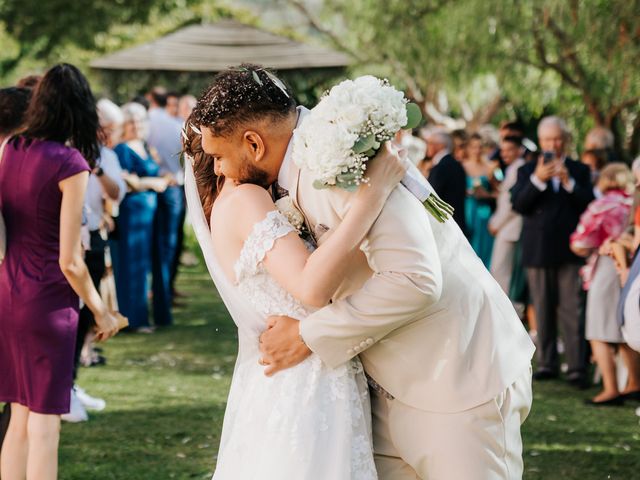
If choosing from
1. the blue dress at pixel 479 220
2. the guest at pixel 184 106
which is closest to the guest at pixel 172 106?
the guest at pixel 184 106

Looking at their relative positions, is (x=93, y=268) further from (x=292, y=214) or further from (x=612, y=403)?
(x=292, y=214)

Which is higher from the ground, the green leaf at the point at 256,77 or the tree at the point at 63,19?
the green leaf at the point at 256,77

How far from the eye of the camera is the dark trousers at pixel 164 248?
37.9 feet

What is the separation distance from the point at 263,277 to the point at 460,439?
0.75m

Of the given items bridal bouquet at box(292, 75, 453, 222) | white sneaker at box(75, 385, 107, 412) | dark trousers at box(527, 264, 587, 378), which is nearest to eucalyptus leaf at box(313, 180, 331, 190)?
bridal bouquet at box(292, 75, 453, 222)

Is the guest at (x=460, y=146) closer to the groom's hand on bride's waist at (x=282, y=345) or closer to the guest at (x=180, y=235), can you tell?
the guest at (x=180, y=235)

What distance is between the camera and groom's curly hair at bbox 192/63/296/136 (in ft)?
10.6

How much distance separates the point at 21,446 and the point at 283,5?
2397cm

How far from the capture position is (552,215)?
29.7 ft

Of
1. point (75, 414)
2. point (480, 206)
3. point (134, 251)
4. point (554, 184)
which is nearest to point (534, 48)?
point (480, 206)

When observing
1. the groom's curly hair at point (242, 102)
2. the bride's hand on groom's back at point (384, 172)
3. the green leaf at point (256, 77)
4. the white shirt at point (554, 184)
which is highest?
the green leaf at point (256, 77)

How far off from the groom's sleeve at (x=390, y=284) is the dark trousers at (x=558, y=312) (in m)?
6.18

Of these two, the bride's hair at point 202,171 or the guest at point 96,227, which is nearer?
the bride's hair at point 202,171

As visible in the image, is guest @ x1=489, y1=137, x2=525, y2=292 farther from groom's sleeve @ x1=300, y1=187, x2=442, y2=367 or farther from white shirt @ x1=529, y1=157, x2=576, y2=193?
groom's sleeve @ x1=300, y1=187, x2=442, y2=367
